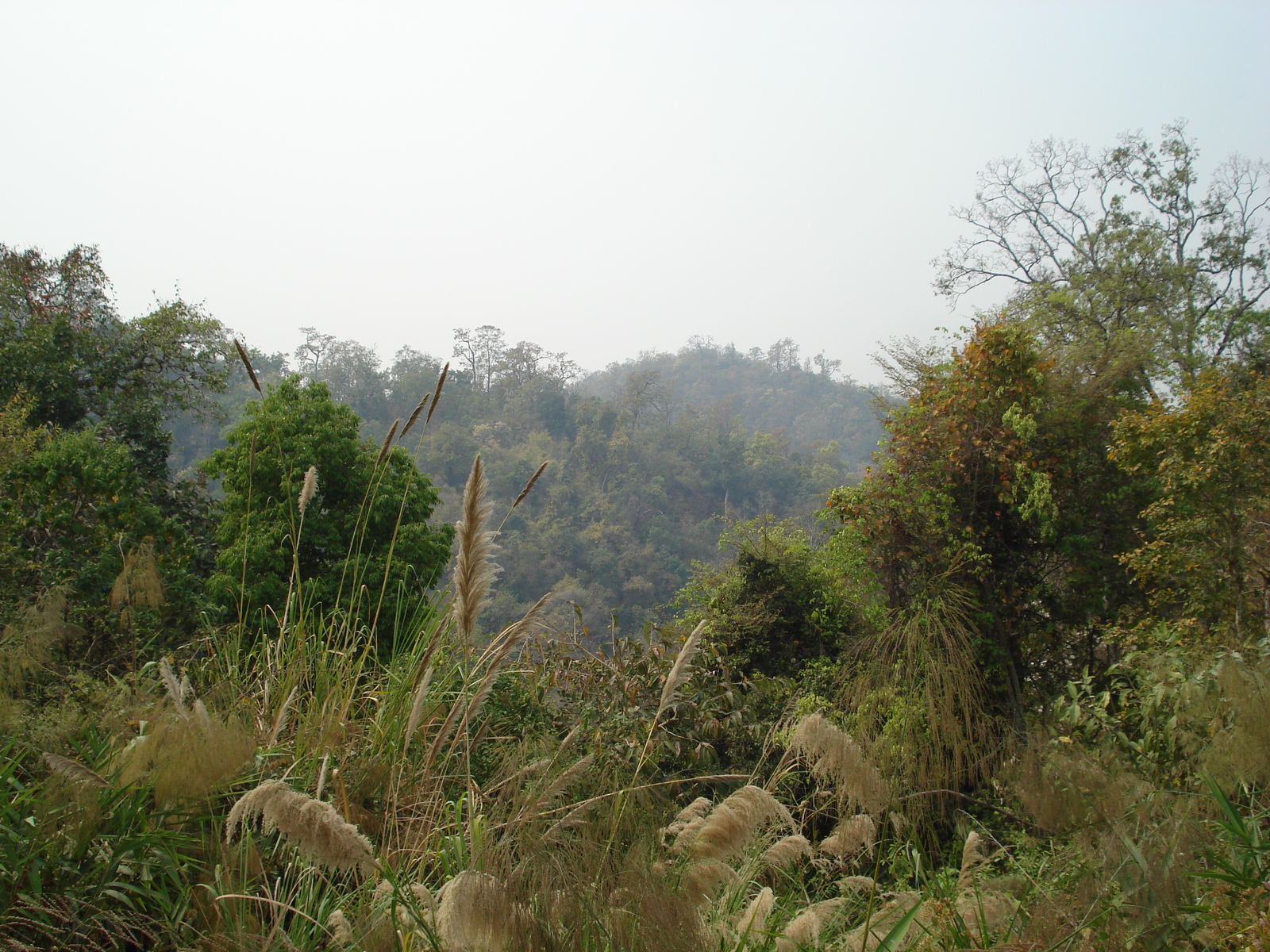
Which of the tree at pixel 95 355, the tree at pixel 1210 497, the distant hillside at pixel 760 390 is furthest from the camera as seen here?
the distant hillside at pixel 760 390

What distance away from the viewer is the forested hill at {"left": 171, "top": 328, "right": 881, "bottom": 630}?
28.9 m

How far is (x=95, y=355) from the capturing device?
1100 centimetres

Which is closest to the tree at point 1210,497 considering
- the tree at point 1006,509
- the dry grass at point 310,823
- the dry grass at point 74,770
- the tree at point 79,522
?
the tree at point 1006,509

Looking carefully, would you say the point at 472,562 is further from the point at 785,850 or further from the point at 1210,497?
the point at 1210,497

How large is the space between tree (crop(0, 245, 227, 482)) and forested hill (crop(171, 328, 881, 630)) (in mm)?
12465

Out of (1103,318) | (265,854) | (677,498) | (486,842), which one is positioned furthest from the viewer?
(677,498)

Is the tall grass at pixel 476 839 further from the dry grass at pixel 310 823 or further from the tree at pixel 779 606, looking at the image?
the tree at pixel 779 606

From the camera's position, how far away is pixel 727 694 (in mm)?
3979

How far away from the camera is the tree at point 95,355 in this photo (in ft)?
33.7

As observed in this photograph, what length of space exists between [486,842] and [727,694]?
2.81m

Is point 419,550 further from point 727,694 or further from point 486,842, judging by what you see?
point 486,842

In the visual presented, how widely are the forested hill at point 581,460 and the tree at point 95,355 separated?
1246cm

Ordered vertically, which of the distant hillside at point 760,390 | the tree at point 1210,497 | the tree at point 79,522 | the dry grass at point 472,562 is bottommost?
the tree at point 79,522

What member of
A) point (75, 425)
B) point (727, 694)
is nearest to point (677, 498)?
point (75, 425)
